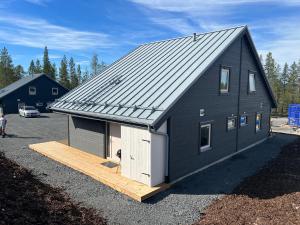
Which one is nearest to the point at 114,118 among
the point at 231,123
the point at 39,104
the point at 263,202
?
the point at 263,202

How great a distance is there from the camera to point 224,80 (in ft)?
44.6

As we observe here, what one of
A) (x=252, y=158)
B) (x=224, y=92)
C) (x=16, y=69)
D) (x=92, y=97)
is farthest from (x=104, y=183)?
(x=16, y=69)

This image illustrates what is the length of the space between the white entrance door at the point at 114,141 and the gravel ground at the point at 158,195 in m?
2.07

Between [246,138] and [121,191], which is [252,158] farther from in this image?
[121,191]

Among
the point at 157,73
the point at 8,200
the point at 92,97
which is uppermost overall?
the point at 157,73

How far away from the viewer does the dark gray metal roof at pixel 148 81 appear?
10.1 metres

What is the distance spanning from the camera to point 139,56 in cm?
1591

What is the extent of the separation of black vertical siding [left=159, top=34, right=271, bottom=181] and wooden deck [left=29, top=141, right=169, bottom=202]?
1.57 m

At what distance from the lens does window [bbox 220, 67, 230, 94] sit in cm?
1327

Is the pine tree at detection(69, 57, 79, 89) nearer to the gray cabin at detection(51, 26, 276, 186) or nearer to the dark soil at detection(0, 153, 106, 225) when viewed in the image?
the gray cabin at detection(51, 26, 276, 186)

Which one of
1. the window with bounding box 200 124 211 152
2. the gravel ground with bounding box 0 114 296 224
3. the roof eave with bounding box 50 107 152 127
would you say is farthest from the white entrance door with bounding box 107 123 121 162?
the window with bounding box 200 124 211 152

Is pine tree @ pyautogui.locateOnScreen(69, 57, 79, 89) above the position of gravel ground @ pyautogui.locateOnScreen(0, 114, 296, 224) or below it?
above

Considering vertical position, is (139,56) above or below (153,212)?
above

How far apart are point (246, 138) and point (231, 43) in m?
6.93
